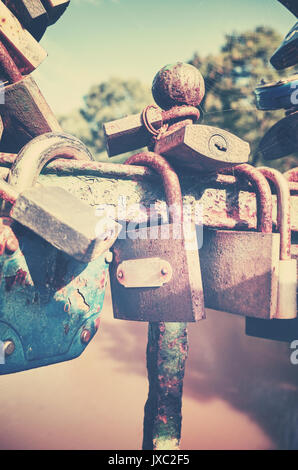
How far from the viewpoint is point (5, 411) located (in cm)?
421

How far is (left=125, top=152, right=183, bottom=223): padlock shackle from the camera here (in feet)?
2.58

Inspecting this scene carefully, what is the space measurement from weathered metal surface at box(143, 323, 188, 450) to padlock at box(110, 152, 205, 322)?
138 millimetres

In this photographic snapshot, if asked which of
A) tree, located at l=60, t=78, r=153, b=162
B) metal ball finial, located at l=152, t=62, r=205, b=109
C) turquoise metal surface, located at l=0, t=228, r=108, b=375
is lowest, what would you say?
turquoise metal surface, located at l=0, t=228, r=108, b=375

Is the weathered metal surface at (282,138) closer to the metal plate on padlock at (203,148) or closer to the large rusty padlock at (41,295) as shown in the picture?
the metal plate on padlock at (203,148)

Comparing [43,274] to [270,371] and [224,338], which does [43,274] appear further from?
[224,338]

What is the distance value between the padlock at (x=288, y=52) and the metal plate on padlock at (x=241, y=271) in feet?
2.60

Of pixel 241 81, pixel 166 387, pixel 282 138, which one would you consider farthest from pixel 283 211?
pixel 241 81

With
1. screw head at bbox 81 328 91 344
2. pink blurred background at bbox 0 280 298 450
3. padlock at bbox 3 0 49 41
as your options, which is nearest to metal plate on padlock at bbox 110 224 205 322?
screw head at bbox 81 328 91 344

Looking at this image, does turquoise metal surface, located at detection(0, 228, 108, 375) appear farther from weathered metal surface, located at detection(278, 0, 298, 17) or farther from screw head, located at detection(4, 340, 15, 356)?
weathered metal surface, located at detection(278, 0, 298, 17)

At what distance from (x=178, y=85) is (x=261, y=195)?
1.33ft

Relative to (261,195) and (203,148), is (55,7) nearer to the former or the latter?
(203,148)
